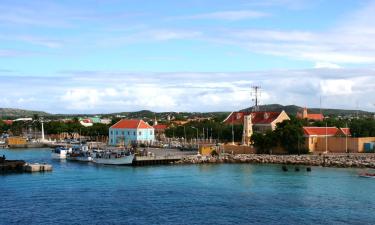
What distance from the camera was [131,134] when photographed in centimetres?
10038

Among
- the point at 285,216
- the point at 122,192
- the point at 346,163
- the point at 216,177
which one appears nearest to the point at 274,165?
the point at 346,163

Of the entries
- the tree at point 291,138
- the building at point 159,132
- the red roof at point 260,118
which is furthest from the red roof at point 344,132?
the building at point 159,132

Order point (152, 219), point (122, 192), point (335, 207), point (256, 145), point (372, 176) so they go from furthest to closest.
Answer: point (256, 145), point (372, 176), point (122, 192), point (335, 207), point (152, 219)

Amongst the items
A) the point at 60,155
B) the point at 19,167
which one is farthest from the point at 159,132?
the point at 19,167

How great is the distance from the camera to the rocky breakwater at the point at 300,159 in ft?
201

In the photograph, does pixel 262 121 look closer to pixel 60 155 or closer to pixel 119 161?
pixel 119 161

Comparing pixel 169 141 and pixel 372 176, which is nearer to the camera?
pixel 372 176

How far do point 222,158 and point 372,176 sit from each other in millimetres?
22171

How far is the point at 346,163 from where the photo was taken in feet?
201

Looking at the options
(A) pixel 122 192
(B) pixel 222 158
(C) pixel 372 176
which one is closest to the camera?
(A) pixel 122 192

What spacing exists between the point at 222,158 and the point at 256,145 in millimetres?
6498

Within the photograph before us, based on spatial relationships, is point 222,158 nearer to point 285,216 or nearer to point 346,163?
point 346,163

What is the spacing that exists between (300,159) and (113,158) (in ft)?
70.1

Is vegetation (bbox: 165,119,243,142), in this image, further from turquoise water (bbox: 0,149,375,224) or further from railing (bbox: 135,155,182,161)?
turquoise water (bbox: 0,149,375,224)
